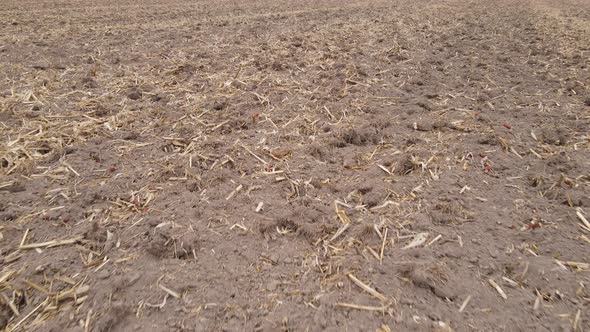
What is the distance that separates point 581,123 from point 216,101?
4.11 metres

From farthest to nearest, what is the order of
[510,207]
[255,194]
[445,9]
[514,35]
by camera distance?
[445,9] < [514,35] < [255,194] < [510,207]

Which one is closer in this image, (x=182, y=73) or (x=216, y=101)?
(x=216, y=101)

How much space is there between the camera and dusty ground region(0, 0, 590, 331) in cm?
201

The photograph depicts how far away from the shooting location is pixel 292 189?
9.68 feet

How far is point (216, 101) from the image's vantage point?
171 inches

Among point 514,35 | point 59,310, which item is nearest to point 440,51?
point 514,35

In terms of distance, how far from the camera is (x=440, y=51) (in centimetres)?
620

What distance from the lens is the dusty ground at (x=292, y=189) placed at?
6.59ft

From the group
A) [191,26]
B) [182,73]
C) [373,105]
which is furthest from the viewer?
[191,26]

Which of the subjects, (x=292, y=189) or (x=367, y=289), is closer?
(x=367, y=289)

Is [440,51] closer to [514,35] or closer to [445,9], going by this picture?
[514,35]

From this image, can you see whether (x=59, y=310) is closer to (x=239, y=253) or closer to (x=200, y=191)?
(x=239, y=253)

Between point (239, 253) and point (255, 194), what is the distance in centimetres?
65

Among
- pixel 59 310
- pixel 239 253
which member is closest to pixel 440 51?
pixel 239 253
